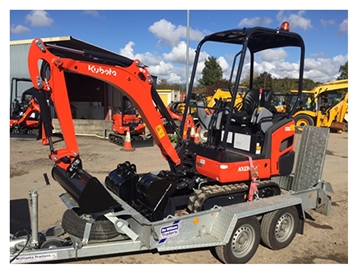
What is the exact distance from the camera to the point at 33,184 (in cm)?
745

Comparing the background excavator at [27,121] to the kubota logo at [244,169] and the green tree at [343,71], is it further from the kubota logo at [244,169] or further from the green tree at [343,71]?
the green tree at [343,71]

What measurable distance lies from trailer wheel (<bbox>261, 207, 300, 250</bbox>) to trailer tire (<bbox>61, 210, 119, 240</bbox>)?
2064 millimetres

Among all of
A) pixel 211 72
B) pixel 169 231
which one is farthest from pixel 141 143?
pixel 211 72

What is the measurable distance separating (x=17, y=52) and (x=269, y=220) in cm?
1631

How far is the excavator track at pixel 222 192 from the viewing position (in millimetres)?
4668

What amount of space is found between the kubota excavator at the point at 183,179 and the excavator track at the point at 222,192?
2 centimetres

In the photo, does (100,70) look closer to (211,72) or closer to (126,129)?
(126,129)

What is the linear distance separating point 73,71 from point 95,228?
196cm

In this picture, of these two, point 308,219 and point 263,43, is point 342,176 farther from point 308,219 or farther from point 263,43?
point 263,43

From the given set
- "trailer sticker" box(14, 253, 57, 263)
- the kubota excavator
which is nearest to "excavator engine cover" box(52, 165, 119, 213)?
the kubota excavator

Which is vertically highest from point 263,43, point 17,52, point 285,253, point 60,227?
point 17,52

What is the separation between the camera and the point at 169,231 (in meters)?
3.86

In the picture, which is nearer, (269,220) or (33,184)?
(269,220)

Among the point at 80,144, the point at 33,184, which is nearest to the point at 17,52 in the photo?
the point at 80,144
